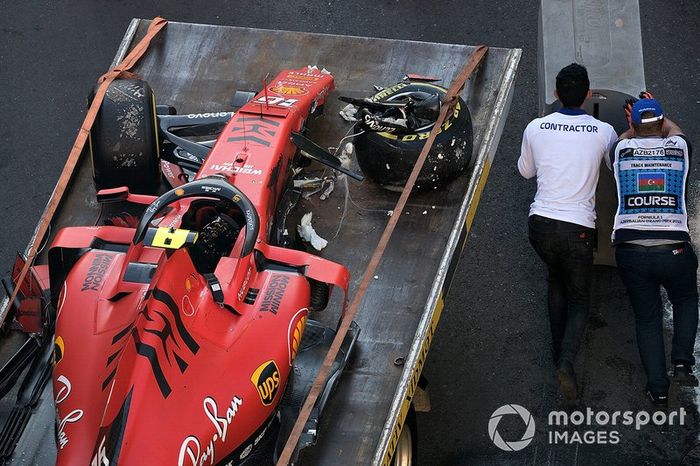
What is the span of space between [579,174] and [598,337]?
116 centimetres

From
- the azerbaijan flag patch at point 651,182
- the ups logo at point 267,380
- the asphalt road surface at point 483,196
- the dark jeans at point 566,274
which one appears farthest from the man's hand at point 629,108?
the ups logo at point 267,380

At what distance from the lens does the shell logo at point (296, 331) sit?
532 cm

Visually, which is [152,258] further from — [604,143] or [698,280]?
[698,280]

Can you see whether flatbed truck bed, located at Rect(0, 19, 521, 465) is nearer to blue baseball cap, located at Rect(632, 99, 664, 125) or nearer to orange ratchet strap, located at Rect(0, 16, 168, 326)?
orange ratchet strap, located at Rect(0, 16, 168, 326)

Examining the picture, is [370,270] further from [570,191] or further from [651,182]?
[651,182]

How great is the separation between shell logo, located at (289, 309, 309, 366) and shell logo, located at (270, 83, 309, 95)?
1.83 meters

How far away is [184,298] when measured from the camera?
499 cm

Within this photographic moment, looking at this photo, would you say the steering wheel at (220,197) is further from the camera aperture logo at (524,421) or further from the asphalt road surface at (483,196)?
the camera aperture logo at (524,421)

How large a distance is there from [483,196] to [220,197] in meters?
2.93

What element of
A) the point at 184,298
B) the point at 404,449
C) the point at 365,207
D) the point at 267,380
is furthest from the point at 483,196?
the point at 184,298

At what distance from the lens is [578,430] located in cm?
646

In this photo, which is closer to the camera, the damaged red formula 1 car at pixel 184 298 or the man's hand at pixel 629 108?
the damaged red formula 1 car at pixel 184 298

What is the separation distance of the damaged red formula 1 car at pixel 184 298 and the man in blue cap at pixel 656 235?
1712mm

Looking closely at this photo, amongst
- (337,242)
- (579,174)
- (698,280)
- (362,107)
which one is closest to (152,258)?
(337,242)
